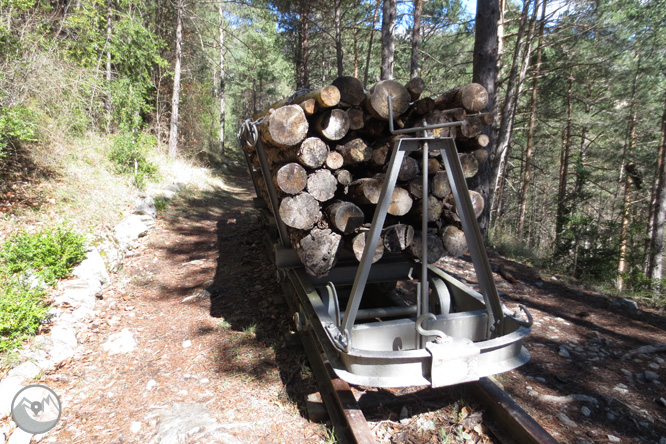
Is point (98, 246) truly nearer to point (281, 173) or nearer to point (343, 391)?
point (281, 173)

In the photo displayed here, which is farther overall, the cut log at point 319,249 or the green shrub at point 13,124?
the green shrub at point 13,124

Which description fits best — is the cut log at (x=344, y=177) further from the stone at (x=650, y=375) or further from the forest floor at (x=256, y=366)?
the stone at (x=650, y=375)

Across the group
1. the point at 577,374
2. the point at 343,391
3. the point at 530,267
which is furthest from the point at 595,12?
the point at 343,391

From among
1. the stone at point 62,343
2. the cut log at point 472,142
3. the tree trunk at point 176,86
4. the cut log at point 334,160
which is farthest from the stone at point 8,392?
the tree trunk at point 176,86

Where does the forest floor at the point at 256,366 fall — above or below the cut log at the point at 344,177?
below

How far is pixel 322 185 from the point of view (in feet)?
9.93

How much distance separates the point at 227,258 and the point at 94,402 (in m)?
3.51

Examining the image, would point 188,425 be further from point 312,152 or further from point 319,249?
point 312,152

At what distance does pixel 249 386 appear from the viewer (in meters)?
3.09

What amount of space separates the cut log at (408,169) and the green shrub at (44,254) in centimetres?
392

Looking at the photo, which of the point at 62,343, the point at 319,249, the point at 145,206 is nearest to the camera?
the point at 319,249

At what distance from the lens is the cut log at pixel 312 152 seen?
2.90 m

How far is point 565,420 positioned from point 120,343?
166 inches

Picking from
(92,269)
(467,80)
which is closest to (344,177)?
(92,269)
